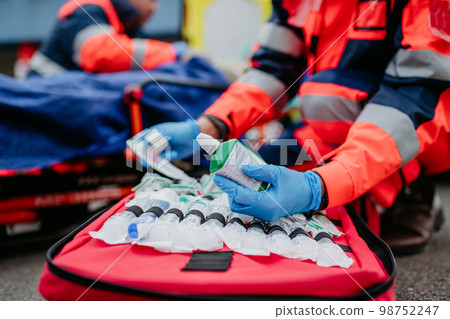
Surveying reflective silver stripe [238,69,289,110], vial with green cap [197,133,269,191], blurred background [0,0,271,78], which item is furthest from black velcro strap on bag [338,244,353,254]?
blurred background [0,0,271,78]

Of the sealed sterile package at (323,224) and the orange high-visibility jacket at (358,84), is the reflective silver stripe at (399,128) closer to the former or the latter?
the orange high-visibility jacket at (358,84)

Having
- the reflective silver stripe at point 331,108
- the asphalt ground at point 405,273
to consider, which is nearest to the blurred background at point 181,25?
the reflective silver stripe at point 331,108

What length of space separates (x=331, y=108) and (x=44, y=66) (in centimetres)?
106

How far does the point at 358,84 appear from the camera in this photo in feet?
2.50

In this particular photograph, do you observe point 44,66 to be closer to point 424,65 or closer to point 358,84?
point 358,84

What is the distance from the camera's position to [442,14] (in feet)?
2.11

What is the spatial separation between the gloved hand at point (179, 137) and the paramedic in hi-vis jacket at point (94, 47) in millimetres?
525

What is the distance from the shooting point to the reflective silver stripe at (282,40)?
3.07 ft

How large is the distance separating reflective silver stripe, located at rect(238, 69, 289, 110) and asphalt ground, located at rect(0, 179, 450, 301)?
55cm

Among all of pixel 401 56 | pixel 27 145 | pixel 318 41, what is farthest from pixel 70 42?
pixel 401 56

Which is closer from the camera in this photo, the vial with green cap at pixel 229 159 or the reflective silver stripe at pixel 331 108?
the vial with green cap at pixel 229 159

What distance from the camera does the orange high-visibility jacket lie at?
0.61m

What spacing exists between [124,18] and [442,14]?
1.13 metres

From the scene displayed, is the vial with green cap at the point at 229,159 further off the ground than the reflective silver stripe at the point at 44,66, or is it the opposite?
the reflective silver stripe at the point at 44,66
